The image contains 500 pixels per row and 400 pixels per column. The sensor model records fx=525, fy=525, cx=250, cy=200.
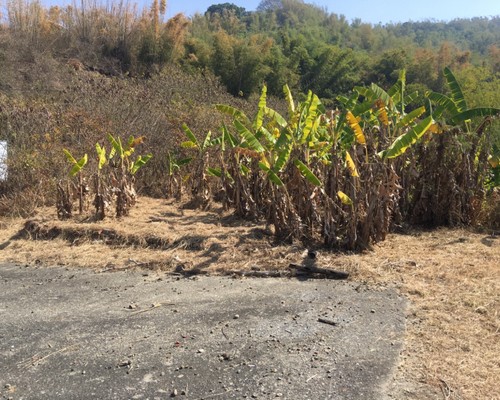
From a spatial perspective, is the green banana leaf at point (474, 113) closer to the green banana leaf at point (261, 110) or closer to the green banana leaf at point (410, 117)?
the green banana leaf at point (410, 117)

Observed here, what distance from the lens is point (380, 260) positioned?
5434 mm

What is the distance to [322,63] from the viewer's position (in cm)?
2964

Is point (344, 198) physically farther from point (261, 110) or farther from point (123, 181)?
point (123, 181)

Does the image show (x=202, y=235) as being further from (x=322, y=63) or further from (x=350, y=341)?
(x=322, y=63)

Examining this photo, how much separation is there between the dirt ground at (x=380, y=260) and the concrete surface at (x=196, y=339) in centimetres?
24

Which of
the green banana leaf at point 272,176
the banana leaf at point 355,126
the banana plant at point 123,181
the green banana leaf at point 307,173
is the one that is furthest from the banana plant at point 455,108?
the banana plant at point 123,181

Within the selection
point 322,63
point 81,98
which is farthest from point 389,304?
point 322,63

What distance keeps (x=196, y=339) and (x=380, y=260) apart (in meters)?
2.47

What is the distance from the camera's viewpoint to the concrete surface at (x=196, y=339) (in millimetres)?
3104

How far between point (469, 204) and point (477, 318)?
331cm

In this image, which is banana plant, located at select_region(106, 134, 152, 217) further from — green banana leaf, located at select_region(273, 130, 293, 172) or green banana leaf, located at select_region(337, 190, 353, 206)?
green banana leaf, located at select_region(337, 190, 353, 206)

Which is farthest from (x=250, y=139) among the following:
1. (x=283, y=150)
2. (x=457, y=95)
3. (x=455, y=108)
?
(x=457, y=95)

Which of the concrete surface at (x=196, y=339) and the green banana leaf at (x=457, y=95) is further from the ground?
the green banana leaf at (x=457, y=95)

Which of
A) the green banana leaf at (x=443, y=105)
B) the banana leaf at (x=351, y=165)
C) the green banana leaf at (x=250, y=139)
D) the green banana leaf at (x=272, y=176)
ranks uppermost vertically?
the green banana leaf at (x=443, y=105)
